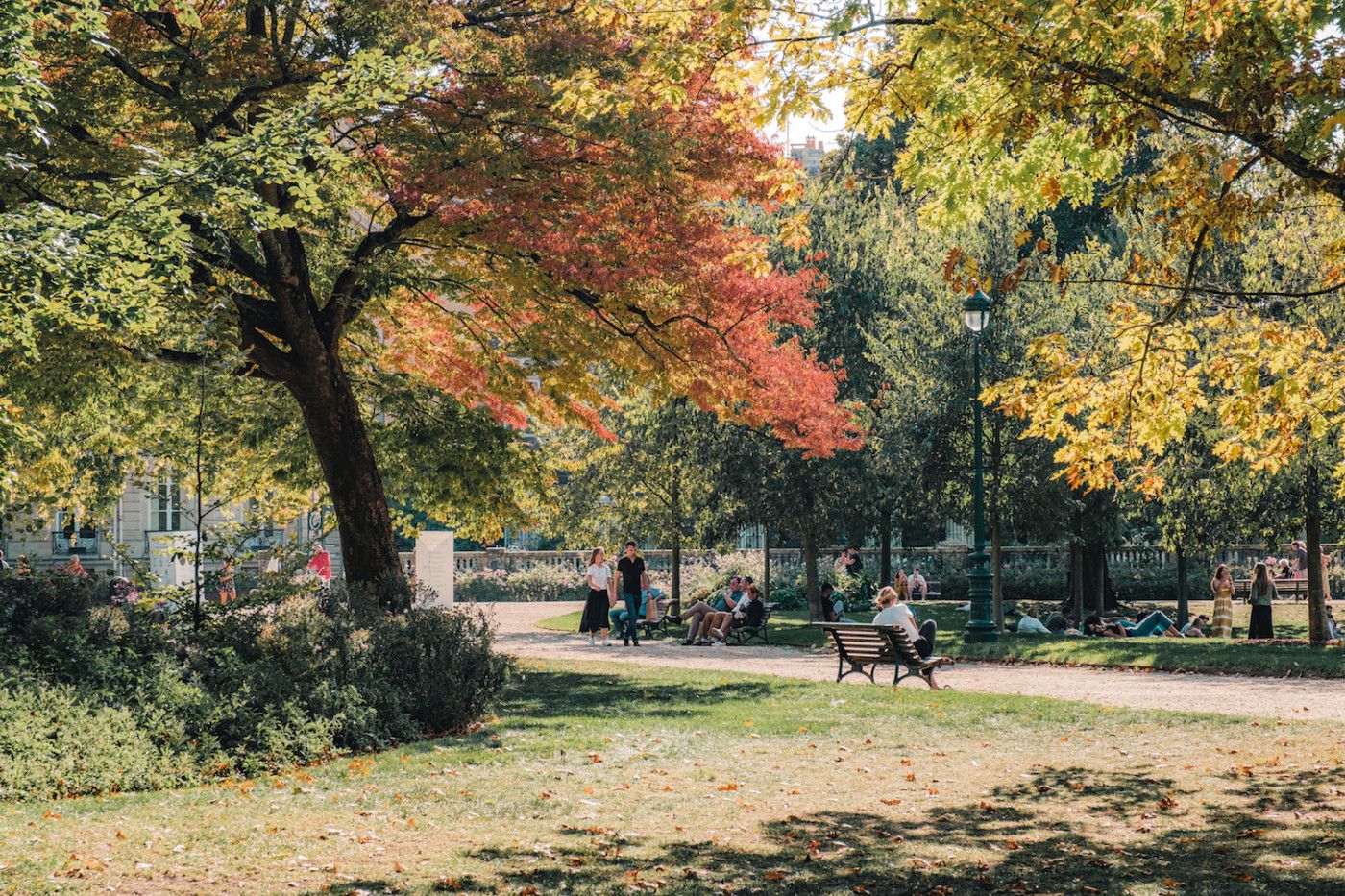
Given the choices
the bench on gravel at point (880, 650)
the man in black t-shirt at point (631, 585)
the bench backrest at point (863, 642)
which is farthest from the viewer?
the man in black t-shirt at point (631, 585)

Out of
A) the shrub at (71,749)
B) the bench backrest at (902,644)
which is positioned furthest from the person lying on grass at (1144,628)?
the shrub at (71,749)

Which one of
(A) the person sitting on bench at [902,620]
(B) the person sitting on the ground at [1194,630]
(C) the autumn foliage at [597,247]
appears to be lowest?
(B) the person sitting on the ground at [1194,630]

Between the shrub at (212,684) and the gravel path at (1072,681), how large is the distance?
5320 mm

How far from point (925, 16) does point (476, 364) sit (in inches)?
480

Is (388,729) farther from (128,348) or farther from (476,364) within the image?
(476,364)

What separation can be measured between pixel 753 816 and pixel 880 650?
781 centimetres

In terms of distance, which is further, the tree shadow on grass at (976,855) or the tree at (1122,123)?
Answer: the tree at (1122,123)

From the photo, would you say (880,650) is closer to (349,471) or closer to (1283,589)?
(349,471)

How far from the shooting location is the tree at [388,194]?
959cm

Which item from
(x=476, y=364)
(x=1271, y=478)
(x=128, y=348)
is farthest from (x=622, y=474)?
(x=128, y=348)

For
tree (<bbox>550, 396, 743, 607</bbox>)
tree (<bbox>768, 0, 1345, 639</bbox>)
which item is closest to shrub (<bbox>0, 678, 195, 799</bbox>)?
tree (<bbox>768, 0, 1345, 639</bbox>)

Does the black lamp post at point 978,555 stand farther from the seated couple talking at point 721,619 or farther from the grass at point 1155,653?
the seated couple talking at point 721,619

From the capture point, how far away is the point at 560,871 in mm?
6473

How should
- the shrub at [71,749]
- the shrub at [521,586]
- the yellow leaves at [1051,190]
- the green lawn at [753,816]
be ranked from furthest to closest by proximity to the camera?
the shrub at [521,586]
the yellow leaves at [1051,190]
the shrub at [71,749]
the green lawn at [753,816]
